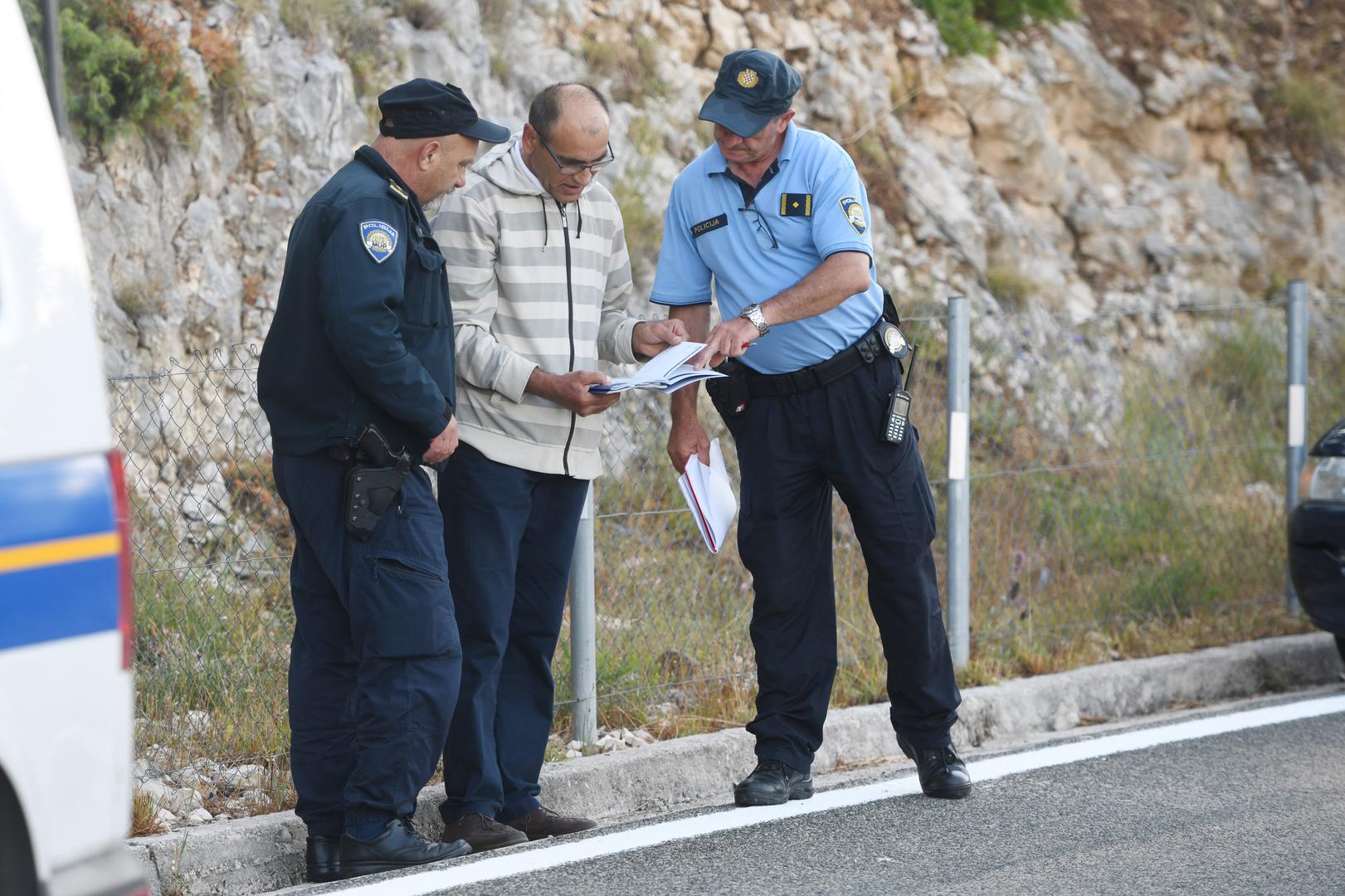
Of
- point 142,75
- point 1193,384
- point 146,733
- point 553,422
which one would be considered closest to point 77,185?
point 142,75

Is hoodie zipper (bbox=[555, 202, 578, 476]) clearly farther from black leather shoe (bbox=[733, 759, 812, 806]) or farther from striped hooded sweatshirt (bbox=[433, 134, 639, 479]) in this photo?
A: black leather shoe (bbox=[733, 759, 812, 806])

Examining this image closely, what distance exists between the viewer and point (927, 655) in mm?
4707

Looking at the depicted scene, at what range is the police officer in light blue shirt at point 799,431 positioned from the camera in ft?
15.1

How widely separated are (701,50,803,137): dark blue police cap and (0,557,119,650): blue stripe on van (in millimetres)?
2532

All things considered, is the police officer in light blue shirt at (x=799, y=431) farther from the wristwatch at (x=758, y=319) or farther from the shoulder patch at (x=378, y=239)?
the shoulder patch at (x=378, y=239)

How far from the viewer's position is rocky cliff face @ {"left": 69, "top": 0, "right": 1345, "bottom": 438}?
824 cm

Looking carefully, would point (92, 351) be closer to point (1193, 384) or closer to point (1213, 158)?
point (1193, 384)

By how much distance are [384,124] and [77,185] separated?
4563 millimetres

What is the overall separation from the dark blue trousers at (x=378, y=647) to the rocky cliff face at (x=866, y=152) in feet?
14.2

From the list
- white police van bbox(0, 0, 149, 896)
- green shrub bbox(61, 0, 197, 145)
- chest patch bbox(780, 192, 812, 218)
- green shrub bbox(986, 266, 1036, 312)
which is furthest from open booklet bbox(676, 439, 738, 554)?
green shrub bbox(986, 266, 1036, 312)

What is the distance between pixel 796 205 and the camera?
4594 mm

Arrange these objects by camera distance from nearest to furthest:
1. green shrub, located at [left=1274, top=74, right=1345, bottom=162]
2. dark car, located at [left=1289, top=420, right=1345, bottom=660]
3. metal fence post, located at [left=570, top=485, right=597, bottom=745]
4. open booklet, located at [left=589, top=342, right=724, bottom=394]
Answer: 1. open booklet, located at [left=589, top=342, right=724, bottom=394]
2. metal fence post, located at [left=570, top=485, right=597, bottom=745]
3. dark car, located at [left=1289, top=420, right=1345, bottom=660]
4. green shrub, located at [left=1274, top=74, right=1345, bottom=162]

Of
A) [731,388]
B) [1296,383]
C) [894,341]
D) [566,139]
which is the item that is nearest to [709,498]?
[731,388]

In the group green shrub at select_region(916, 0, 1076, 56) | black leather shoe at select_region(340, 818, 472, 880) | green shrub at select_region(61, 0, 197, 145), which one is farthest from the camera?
green shrub at select_region(916, 0, 1076, 56)
